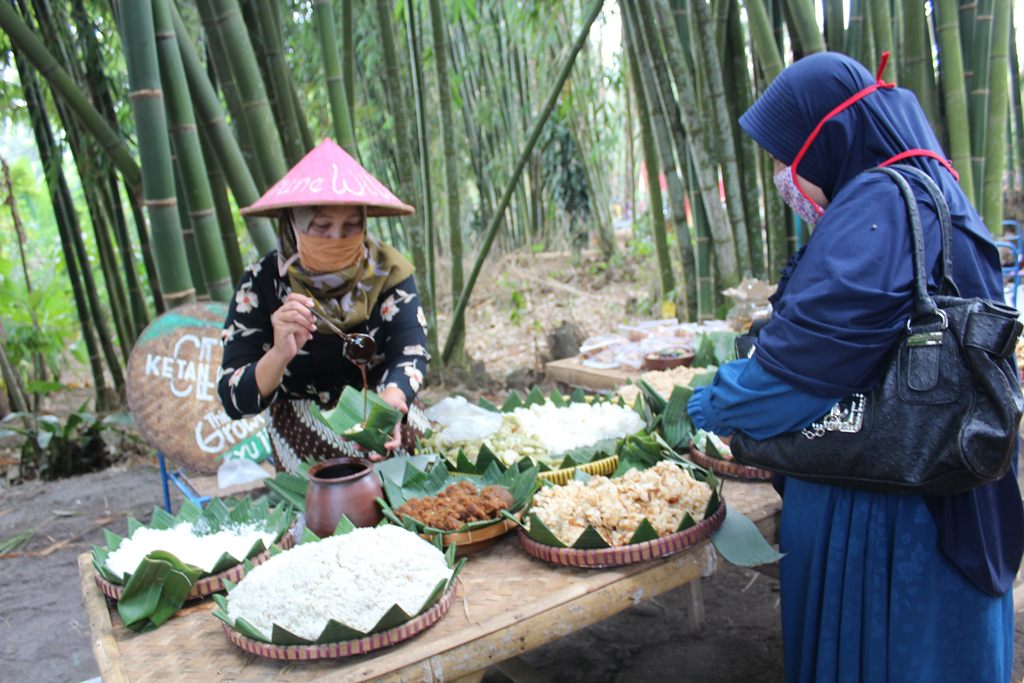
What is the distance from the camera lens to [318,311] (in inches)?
73.6

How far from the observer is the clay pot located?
138 centimetres

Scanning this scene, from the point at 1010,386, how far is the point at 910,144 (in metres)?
0.46

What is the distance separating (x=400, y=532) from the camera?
1254 mm

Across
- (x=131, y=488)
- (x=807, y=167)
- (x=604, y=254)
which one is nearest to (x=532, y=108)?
(x=604, y=254)

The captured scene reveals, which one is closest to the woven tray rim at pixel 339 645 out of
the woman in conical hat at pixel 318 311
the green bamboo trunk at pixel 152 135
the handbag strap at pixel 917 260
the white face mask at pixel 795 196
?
the woman in conical hat at pixel 318 311

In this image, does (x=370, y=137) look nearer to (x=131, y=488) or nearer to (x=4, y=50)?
(x=4, y=50)

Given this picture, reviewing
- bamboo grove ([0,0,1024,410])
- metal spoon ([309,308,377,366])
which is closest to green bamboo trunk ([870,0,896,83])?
bamboo grove ([0,0,1024,410])

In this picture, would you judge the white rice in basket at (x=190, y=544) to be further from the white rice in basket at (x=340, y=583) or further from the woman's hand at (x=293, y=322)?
the woman's hand at (x=293, y=322)

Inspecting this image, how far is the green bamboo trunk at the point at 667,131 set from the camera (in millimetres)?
3455

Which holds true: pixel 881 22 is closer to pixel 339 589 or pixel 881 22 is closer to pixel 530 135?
pixel 530 135

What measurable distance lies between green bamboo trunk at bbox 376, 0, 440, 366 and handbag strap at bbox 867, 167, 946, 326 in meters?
2.86

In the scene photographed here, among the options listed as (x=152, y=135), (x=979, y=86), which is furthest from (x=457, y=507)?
(x=979, y=86)

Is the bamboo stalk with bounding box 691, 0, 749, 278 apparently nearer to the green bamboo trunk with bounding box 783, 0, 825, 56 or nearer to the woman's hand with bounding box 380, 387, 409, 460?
the green bamboo trunk with bounding box 783, 0, 825, 56

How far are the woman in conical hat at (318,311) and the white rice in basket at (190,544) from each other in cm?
41
